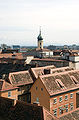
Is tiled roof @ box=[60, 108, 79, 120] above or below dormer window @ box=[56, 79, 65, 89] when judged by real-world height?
below

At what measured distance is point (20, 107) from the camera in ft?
102

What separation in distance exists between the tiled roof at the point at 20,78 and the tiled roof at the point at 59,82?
7.80m

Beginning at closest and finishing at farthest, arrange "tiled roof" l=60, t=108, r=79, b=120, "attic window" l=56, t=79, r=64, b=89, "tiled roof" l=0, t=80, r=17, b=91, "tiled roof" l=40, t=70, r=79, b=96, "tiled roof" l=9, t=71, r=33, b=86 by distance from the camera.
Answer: "tiled roof" l=60, t=108, r=79, b=120 → "tiled roof" l=0, t=80, r=17, b=91 → "tiled roof" l=40, t=70, r=79, b=96 → "attic window" l=56, t=79, r=64, b=89 → "tiled roof" l=9, t=71, r=33, b=86

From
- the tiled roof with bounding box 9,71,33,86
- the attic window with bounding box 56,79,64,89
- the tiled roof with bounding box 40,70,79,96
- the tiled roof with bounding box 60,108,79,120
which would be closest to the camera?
the tiled roof with bounding box 60,108,79,120

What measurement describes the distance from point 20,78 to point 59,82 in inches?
466

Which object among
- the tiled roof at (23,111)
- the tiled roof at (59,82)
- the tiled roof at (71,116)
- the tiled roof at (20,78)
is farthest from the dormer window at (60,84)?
the tiled roof at (23,111)

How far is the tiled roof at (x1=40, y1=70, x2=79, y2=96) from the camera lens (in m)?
48.5

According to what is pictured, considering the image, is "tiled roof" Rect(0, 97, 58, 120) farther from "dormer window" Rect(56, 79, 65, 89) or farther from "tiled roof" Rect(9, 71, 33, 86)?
"tiled roof" Rect(9, 71, 33, 86)

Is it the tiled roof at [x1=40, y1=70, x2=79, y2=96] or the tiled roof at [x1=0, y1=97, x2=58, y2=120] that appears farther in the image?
the tiled roof at [x1=40, y1=70, x2=79, y2=96]

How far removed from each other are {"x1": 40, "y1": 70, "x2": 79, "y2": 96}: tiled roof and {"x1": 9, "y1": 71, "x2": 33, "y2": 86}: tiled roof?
25.6 ft

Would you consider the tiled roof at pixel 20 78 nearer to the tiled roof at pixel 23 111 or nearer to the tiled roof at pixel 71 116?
the tiled roof at pixel 23 111

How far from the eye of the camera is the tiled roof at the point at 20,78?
54.6m

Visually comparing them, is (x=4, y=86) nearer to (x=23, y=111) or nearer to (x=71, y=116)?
(x=23, y=111)

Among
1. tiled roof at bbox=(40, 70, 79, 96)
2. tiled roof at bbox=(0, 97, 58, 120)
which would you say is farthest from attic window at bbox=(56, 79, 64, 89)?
tiled roof at bbox=(0, 97, 58, 120)
